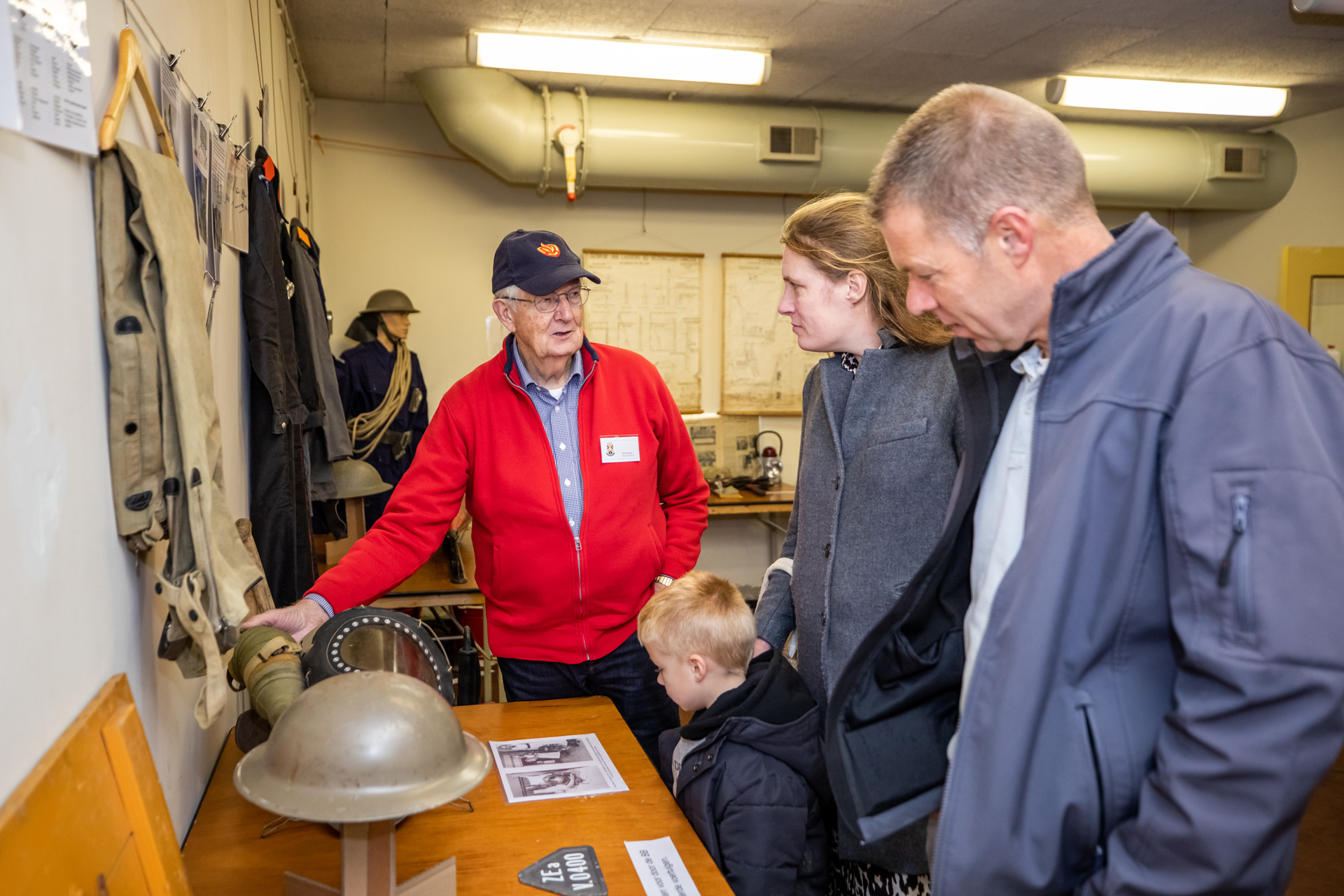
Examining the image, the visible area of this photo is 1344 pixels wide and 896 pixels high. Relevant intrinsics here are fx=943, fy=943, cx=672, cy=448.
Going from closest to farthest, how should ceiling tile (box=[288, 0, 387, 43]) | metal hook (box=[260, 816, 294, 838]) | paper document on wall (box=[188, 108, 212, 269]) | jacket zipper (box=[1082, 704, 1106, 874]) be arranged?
jacket zipper (box=[1082, 704, 1106, 874]) < metal hook (box=[260, 816, 294, 838]) < paper document on wall (box=[188, 108, 212, 269]) < ceiling tile (box=[288, 0, 387, 43])

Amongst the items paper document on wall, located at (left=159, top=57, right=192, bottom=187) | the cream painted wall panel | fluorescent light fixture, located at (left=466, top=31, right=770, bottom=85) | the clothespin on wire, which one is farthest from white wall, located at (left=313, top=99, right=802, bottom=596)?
paper document on wall, located at (left=159, top=57, right=192, bottom=187)

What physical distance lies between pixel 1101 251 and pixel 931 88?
4.82 m

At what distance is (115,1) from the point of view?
3.96 ft

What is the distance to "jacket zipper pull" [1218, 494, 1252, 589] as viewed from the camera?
0.87 m

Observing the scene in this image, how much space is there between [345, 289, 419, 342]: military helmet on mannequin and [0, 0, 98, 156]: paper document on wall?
445 cm

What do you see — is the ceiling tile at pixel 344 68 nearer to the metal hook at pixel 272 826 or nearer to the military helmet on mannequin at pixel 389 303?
the military helmet on mannequin at pixel 389 303

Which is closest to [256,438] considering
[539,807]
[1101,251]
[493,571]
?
[493,571]

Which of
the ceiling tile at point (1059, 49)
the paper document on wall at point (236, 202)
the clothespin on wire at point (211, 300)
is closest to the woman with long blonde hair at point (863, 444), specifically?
the clothespin on wire at point (211, 300)

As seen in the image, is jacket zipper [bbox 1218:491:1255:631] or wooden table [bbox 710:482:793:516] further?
wooden table [bbox 710:482:793:516]

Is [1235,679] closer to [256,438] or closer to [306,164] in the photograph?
[256,438]

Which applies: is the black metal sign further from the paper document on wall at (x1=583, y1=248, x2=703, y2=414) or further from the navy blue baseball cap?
the paper document on wall at (x1=583, y1=248, x2=703, y2=414)

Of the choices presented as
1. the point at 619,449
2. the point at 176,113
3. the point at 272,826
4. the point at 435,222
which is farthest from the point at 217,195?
the point at 435,222

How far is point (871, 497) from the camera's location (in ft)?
5.28

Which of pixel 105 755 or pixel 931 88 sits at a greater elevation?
pixel 931 88
